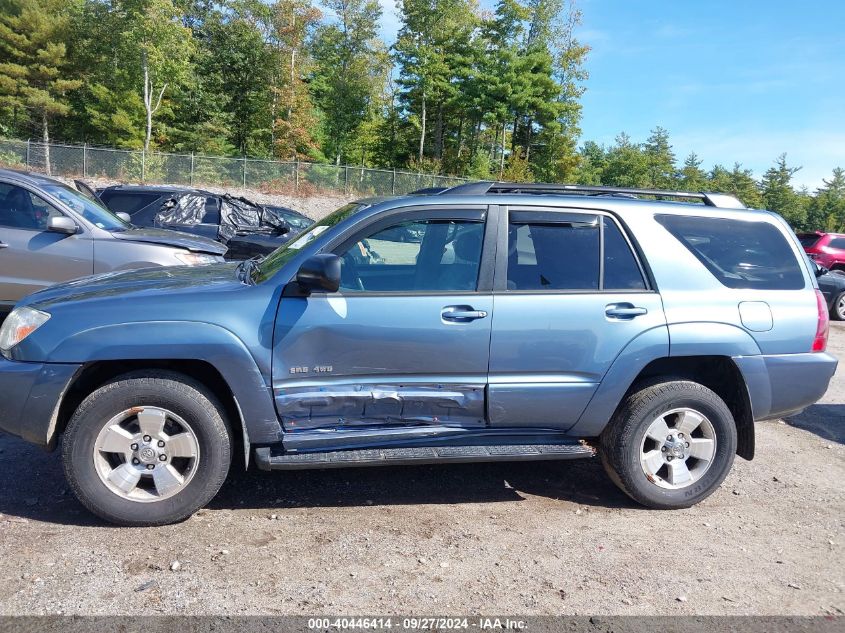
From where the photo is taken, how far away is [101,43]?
38844 millimetres

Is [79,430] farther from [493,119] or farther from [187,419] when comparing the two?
[493,119]

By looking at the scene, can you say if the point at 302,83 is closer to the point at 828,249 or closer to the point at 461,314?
the point at 828,249

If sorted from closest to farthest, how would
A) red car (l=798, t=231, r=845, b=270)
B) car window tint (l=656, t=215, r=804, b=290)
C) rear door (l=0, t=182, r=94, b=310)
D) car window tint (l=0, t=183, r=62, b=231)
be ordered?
car window tint (l=656, t=215, r=804, b=290), rear door (l=0, t=182, r=94, b=310), car window tint (l=0, t=183, r=62, b=231), red car (l=798, t=231, r=845, b=270)

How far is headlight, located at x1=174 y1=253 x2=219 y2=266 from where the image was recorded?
7500 millimetres

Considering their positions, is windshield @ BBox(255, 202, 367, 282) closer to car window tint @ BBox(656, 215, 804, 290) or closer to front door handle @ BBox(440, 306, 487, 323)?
front door handle @ BBox(440, 306, 487, 323)

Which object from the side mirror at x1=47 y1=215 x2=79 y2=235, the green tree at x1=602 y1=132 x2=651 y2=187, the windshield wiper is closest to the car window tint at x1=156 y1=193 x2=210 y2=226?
the side mirror at x1=47 y1=215 x2=79 y2=235

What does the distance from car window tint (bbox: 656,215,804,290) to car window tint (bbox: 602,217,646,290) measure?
→ 331 mm

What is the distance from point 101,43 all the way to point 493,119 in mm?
24477

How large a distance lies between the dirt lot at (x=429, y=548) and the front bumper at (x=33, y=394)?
578mm

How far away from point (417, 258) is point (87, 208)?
530 centimetres

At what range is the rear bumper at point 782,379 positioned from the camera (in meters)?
4.11

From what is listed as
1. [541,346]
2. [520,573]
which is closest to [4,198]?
[541,346]

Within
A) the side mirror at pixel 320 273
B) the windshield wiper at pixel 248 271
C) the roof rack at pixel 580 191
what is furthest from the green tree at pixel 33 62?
the side mirror at pixel 320 273

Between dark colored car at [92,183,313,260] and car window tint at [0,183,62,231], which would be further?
dark colored car at [92,183,313,260]
